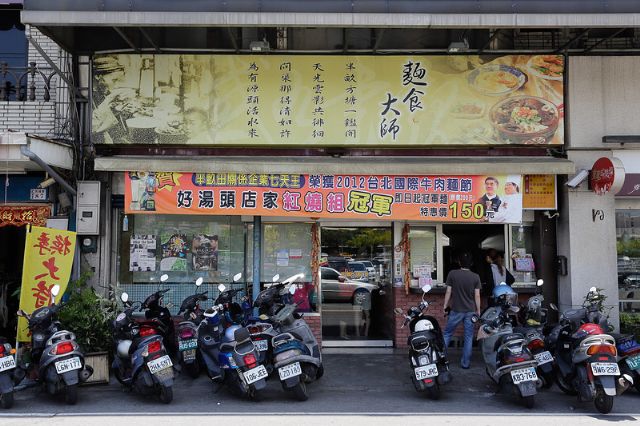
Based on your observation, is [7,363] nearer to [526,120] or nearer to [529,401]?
[529,401]

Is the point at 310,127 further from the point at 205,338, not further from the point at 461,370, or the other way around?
Result: the point at 461,370

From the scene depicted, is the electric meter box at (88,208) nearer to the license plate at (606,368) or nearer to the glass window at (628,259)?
the license plate at (606,368)

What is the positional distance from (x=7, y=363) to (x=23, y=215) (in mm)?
3756

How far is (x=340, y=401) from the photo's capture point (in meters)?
7.33

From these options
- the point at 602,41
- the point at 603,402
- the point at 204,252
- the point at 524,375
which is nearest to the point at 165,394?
the point at 204,252

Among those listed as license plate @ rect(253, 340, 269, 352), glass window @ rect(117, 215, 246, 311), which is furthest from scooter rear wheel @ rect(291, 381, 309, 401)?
glass window @ rect(117, 215, 246, 311)

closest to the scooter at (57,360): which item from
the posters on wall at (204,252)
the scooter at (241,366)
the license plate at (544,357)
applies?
the scooter at (241,366)

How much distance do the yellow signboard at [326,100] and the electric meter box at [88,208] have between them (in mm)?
899

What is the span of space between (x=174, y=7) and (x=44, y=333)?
502 cm

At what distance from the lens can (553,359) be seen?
7383 mm

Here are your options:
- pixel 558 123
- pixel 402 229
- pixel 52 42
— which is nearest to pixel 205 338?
pixel 402 229

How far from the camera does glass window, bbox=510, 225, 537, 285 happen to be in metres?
10.7

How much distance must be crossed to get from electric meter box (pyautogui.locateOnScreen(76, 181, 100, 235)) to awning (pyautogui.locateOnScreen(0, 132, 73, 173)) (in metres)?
0.45

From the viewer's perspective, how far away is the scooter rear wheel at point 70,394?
7018mm
